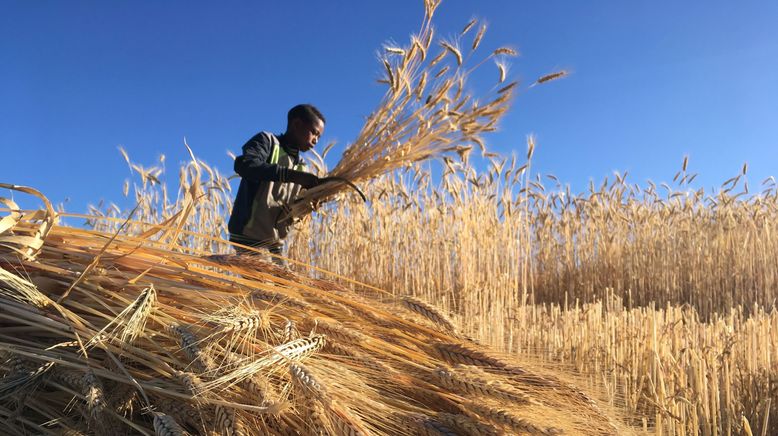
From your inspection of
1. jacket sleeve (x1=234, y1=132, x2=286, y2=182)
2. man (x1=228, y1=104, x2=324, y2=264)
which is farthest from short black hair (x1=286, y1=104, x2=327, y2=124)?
jacket sleeve (x1=234, y1=132, x2=286, y2=182)

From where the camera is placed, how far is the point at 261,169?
2.60 metres

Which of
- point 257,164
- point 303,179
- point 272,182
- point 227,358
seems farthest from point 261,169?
point 227,358

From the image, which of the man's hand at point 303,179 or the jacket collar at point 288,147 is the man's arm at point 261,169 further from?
the jacket collar at point 288,147

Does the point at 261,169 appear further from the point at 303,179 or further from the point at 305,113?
the point at 305,113

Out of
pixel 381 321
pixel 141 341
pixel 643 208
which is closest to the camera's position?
pixel 141 341

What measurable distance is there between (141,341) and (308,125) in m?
2.24

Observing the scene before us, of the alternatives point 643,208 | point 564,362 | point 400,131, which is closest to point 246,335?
point 564,362

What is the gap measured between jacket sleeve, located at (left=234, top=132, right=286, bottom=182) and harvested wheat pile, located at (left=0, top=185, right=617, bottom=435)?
1560mm

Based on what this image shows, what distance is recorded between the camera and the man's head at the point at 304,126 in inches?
118

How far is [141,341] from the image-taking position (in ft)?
2.85

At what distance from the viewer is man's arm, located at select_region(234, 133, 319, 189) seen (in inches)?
103

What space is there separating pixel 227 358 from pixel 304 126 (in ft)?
7.68

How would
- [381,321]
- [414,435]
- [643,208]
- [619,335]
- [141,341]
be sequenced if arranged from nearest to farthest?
[414,435]
[141,341]
[381,321]
[619,335]
[643,208]

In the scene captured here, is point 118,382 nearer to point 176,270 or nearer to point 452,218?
point 176,270
